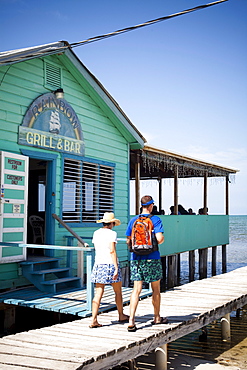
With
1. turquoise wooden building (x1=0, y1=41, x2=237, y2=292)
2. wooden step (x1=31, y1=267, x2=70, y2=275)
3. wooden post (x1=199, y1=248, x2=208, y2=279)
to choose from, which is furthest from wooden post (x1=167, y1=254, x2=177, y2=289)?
wooden step (x1=31, y1=267, x2=70, y2=275)

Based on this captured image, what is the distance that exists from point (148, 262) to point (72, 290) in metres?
3.22

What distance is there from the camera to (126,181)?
11.9 meters

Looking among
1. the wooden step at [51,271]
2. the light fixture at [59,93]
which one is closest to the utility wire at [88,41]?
the light fixture at [59,93]

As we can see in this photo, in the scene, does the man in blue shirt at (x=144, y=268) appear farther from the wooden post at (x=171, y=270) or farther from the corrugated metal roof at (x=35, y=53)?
the wooden post at (x=171, y=270)

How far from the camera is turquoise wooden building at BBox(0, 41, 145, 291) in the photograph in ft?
27.2

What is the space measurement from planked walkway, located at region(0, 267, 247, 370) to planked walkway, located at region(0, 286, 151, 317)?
1.16 feet

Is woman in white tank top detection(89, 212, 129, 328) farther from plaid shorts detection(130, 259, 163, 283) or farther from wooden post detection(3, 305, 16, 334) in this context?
wooden post detection(3, 305, 16, 334)

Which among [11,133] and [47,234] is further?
[47,234]

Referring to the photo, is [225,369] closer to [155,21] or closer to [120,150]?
[155,21]

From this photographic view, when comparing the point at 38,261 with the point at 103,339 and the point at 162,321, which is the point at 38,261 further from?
the point at 103,339

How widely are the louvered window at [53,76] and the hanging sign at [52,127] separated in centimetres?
25

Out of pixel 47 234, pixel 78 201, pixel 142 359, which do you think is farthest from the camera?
pixel 78 201

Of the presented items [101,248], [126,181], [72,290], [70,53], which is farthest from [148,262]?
[126,181]

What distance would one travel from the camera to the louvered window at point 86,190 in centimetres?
999
